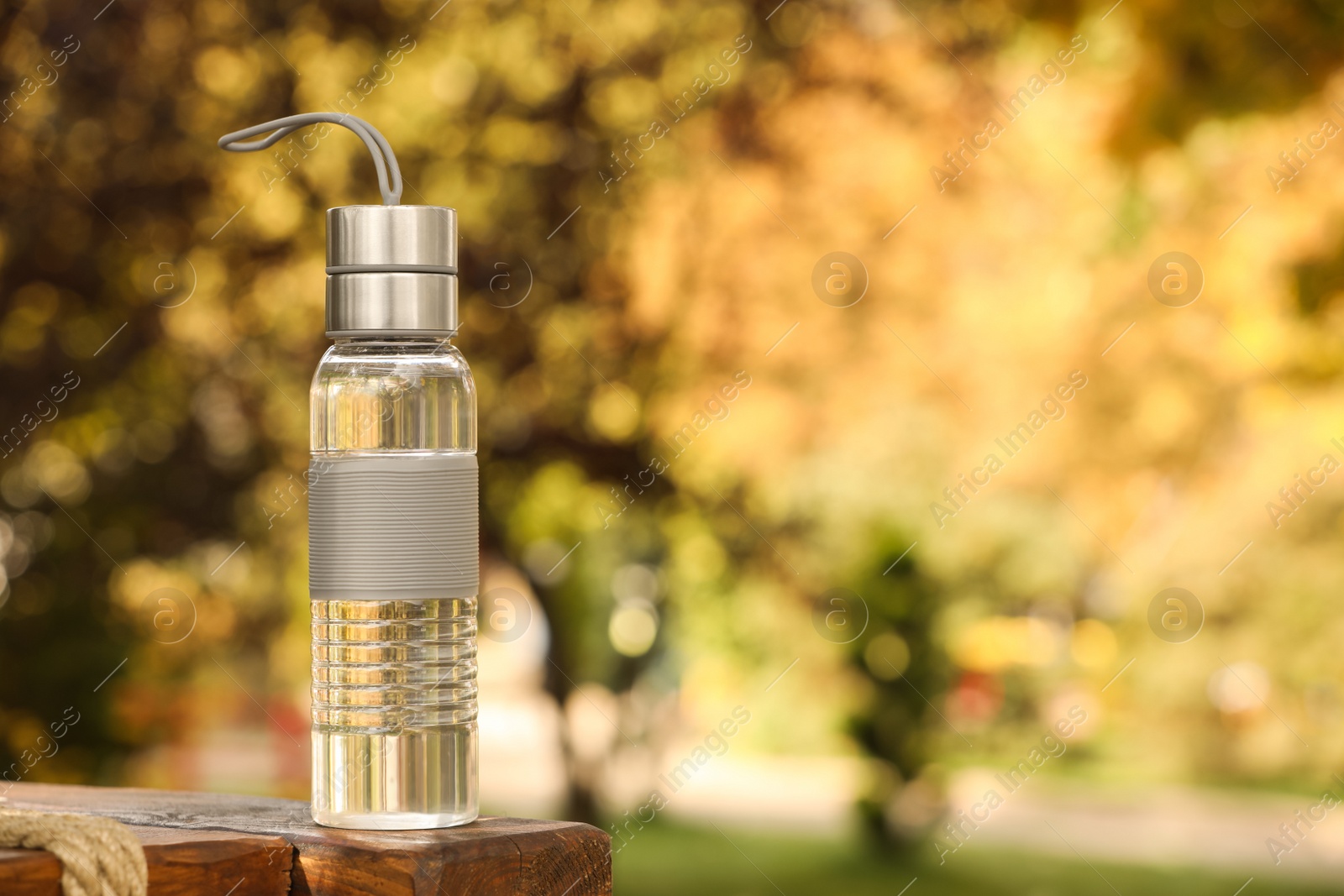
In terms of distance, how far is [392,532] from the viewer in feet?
3.62

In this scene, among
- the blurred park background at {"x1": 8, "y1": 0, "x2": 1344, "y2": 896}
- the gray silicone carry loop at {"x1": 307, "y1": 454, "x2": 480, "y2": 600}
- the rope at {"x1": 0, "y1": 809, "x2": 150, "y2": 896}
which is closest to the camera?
the rope at {"x1": 0, "y1": 809, "x2": 150, "y2": 896}

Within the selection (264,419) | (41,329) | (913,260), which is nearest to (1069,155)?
(913,260)

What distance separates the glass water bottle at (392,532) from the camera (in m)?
1.11

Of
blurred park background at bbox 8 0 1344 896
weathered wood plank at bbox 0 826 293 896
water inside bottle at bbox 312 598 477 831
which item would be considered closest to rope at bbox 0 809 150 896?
weathered wood plank at bbox 0 826 293 896

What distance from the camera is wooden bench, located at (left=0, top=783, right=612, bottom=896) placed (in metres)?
1.00

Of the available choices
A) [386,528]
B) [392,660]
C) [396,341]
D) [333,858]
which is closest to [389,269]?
[396,341]

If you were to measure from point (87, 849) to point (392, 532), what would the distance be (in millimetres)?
319

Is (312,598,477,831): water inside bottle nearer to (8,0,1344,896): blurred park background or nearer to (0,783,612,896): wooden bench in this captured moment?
(0,783,612,896): wooden bench

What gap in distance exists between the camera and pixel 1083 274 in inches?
385

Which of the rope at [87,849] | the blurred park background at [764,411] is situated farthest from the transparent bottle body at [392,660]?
the blurred park background at [764,411]

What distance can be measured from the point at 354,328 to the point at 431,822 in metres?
0.41

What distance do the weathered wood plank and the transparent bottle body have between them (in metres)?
0.08

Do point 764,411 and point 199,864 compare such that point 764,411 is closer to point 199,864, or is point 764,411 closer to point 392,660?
point 392,660

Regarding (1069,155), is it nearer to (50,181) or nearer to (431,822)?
(50,181)
